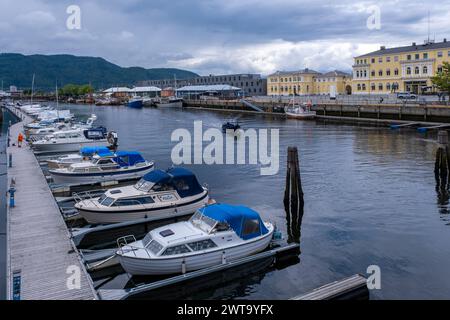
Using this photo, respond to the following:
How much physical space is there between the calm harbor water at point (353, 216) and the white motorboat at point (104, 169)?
6.67 meters

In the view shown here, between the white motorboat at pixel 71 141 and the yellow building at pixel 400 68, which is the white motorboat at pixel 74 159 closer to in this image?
the white motorboat at pixel 71 141

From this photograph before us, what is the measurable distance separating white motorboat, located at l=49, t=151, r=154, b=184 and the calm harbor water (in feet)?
21.9

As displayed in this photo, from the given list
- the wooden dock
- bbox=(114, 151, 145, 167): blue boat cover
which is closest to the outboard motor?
bbox=(114, 151, 145, 167): blue boat cover

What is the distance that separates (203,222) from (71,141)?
42008 mm

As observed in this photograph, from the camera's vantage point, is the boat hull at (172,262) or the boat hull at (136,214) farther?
the boat hull at (136,214)

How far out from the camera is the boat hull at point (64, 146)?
55.8 m

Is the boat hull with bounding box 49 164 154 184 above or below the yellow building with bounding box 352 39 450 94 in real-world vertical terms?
below

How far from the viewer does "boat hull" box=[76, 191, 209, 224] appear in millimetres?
27281

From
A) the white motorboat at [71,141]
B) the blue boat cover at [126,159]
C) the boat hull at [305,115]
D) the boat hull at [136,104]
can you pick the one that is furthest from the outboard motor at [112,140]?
the boat hull at [136,104]

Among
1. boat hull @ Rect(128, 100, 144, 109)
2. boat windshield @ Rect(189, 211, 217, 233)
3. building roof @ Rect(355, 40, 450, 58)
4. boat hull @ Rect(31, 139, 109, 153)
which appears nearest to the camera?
boat windshield @ Rect(189, 211, 217, 233)

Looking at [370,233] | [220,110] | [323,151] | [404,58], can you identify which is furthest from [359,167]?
[220,110]

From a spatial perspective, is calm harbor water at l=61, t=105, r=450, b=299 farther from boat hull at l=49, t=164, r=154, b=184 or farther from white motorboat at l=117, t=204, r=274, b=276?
boat hull at l=49, t=164, r=154, b=184

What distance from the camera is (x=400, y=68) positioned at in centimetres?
12200
